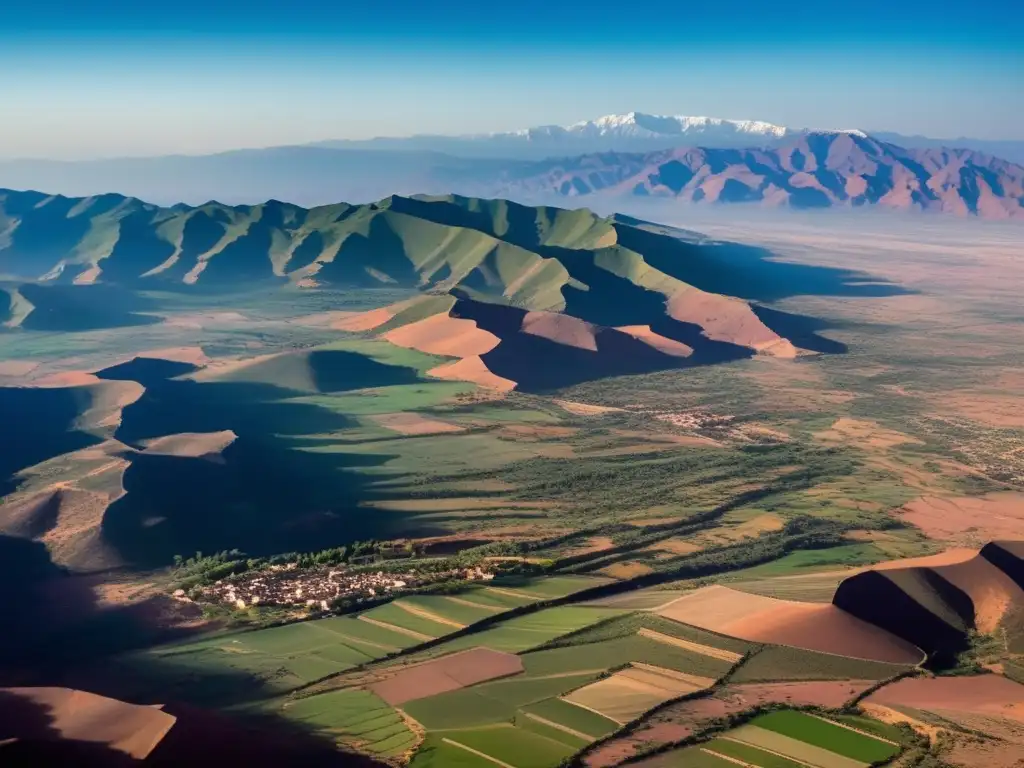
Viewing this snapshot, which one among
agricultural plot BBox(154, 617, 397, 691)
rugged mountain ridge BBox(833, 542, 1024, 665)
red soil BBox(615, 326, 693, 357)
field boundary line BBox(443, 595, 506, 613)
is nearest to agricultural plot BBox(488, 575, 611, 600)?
field boundary line BBox(443, 595, 506, 613)

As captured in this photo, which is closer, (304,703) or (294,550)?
(304,703)

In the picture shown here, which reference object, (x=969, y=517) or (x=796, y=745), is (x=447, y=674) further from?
(x=969, y=517)

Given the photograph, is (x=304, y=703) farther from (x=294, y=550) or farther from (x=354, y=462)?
(x=354, y=462)

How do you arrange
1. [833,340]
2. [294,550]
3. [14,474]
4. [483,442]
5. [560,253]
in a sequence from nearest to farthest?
[294,550] < [14,474] < [483,442] < [833,340] < [560,253]

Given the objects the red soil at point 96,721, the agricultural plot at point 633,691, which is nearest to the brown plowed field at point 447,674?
the agricultural plot at point 633,691

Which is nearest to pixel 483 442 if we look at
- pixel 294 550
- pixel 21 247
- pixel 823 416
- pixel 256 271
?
pixel 294 550

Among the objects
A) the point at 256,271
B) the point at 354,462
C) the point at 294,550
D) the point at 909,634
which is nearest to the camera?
the point at 909,634

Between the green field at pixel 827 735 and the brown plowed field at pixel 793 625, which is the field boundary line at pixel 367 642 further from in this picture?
the green field at pixel 827 735

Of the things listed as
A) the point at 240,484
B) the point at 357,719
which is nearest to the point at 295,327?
the point at 240,484
